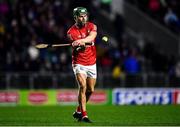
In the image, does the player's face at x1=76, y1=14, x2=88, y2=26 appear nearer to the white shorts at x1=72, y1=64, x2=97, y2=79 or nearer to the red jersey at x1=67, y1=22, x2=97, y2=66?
the red jersey at x1=67, y1=22, x2=97, y2=66

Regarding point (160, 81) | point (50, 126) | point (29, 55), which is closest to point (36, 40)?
point (29, 55)

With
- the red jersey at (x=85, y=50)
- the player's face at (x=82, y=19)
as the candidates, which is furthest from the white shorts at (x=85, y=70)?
the player's face at (x=82, y=19)

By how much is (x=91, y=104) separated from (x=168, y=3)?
7.98m

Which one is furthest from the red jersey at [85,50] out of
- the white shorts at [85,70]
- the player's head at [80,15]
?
the player's head at [80,15]

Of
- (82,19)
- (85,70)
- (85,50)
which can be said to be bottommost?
(85,70)

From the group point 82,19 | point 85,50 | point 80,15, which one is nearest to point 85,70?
point 85,50

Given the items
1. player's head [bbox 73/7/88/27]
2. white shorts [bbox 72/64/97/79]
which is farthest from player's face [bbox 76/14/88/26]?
white shorts [bbox 72/64/97/79]

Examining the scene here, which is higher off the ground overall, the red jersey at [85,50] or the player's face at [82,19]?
the player's face at [82,19]

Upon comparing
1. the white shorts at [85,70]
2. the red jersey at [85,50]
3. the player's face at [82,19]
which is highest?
the player's face at [82,19]

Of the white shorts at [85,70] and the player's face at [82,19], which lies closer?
the player's face at [82,19]

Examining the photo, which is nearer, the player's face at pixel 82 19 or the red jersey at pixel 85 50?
the player's face at pixel 82 19

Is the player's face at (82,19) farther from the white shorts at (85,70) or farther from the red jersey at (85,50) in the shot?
the white shorts at (85,70)

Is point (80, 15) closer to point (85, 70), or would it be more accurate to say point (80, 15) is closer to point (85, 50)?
point (85, 50)

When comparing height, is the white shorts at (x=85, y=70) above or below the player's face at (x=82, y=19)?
below
